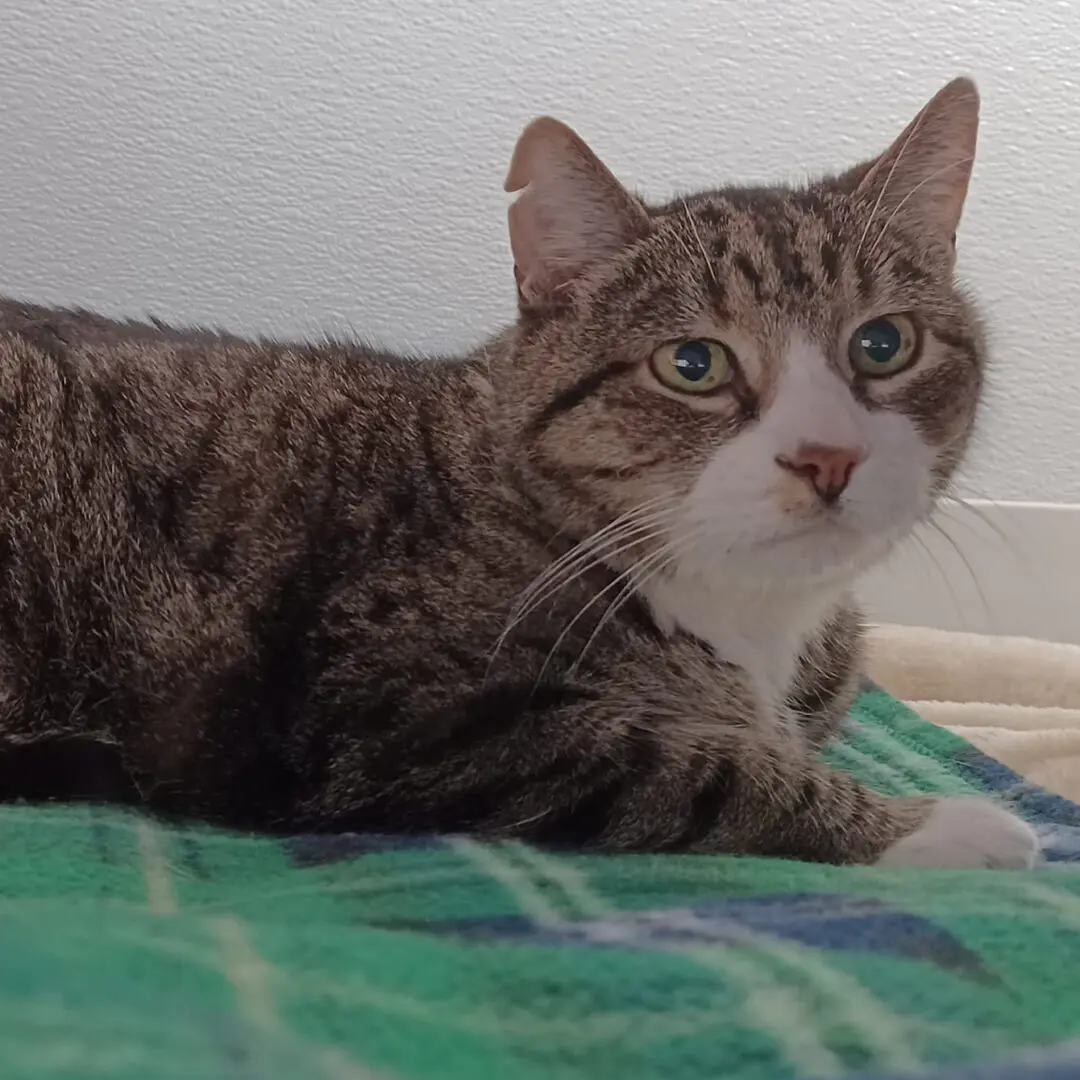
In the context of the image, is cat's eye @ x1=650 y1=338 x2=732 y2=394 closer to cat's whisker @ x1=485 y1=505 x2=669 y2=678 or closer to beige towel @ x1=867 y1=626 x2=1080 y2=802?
cat's whisker @ x1=485 y1=505 x2=669 y2=678

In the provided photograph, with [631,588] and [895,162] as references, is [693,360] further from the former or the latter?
[895,162]

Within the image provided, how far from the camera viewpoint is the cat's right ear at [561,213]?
43.3 inches

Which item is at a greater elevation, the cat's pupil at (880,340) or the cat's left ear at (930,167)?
the cat's left ear at (930,167)

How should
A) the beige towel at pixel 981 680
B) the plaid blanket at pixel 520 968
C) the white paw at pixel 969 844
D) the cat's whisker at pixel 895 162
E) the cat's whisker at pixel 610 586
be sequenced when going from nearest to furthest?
the plaid blanket at pixel 520 968 < the white paw at pixel 969 844 < the cat's whisker at pixel 610 586 < the cat's whisker at pixel 895 162 < the beige towel at pixel 981 680

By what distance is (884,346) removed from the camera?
1070 millimetres

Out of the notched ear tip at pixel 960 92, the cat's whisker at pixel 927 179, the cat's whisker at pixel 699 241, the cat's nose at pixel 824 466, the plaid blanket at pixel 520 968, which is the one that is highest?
the notched ear tip at pixel 960 92

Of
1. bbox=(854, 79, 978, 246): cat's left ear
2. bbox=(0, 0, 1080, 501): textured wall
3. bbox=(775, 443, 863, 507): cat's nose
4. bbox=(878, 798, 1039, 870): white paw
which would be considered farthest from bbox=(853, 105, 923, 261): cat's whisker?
bbox=(0, 0, 1080, 501): textured wall

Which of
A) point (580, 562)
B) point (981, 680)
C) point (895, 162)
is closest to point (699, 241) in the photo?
point (895, 162)

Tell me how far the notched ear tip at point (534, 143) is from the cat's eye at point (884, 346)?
1.11 ft

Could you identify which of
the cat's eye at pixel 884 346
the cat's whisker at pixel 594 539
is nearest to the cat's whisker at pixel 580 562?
the cat's whisker at pixel 594 539

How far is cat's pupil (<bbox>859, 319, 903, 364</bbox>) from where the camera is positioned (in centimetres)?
106

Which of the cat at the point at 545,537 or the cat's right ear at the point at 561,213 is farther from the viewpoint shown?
the cat's right ear at the point at 561,213

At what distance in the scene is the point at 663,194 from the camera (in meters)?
1.83

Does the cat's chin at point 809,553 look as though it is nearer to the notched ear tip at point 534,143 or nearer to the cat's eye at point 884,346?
the cat's eye at point 884,346
